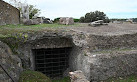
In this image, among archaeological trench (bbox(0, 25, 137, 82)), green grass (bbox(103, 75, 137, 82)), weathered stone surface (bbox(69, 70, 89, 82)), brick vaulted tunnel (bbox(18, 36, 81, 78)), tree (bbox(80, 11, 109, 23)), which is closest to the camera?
weathered stone surface (bbox(69, 70, 89, 82))

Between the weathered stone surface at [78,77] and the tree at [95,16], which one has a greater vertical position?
the tree at [95,16]

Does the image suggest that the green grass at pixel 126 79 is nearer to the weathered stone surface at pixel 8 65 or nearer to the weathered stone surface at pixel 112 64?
the weathered stone surface at pixel 112 64

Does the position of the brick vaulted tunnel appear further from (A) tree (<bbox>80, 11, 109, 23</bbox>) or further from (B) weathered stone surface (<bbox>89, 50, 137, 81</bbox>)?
(A) tree (<bbox>80, 11, 109, 23</bbox>)

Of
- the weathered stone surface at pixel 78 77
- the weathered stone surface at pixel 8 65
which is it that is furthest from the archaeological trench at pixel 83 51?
the weathered stone surface at pixel 78 77

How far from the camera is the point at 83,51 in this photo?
6672 millimetres

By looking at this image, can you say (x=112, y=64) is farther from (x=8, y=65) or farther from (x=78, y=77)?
(x=8, y=65)

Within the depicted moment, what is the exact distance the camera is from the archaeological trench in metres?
5.86

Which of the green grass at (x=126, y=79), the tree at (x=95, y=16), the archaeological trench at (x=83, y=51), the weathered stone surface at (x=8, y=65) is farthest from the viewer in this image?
the tree at (x=95, y=16)

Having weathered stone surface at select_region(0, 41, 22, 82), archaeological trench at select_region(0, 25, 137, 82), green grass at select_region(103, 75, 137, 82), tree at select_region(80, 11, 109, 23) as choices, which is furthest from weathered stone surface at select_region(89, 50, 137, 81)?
tree at select_region(80, 11, 109, 23)

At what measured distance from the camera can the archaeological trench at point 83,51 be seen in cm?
586

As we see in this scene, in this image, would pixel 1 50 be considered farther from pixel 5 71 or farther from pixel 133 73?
pixel 133 73

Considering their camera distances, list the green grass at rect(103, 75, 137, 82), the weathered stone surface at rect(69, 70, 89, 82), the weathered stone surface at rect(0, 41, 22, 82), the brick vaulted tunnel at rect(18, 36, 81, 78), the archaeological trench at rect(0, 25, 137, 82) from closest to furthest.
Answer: the weathered stone surface at rect(0, 41, 22, 82), the weathered stone surface at rect(69, 70, 89, 82), the archaeological trench at rect(0, 25, 137, 82), the green grass at rect(103, 75, 137, 82), the brick vaulted tunnel at rect(18, 36, 81, 78)

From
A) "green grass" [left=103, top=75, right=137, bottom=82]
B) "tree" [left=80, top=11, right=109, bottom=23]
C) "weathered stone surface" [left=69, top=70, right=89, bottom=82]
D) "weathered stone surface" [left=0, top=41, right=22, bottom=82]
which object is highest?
"tree" [left=80, top=11, right=109, bottom=23]

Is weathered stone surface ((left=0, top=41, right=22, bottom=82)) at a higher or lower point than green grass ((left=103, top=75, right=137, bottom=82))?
higher
